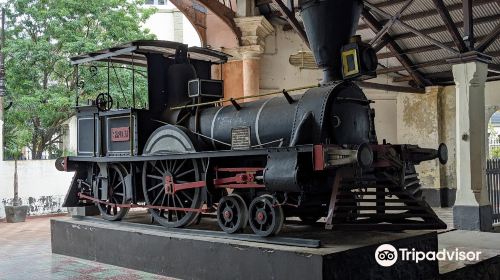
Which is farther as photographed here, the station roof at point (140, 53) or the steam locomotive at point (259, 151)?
the station roof at point (140, 53)

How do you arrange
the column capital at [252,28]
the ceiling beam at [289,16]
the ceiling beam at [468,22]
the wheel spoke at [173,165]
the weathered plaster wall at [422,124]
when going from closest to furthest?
1. the wheel spoke at [173,165]
2. the ceiling beam at [468,22]
3. the ceiling beam at [289,16]
4. the column capital at [252,28]
5. the weathered plaster wall at [422,124]

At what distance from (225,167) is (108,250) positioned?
192 centimetres

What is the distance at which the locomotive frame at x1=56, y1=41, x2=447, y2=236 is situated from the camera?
519 centimetres

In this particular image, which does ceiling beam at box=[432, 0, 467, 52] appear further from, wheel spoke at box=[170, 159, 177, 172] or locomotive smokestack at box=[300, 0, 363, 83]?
wheel spoke at box=[170, 159, 177, 172]

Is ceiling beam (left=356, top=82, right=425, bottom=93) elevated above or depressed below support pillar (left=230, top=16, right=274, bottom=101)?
below

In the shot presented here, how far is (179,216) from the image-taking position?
6.53m

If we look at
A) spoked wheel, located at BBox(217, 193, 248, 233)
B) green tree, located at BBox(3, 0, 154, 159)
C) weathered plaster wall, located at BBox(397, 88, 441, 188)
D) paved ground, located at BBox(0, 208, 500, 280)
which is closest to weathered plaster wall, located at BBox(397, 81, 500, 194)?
weathered plaster wall, located at BBox(397, 88, 441, 188)

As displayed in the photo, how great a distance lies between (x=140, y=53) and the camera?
7023 millimetres

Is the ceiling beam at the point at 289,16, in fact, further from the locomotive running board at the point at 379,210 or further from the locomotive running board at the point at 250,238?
the locomotive running board at the point at 379,210

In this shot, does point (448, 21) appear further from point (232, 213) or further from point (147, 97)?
point (232, 213)

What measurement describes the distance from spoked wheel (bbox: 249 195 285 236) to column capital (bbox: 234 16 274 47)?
8.34 metres

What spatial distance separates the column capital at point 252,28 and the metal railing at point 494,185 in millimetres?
6130

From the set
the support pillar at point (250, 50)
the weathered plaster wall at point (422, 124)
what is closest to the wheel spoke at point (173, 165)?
the support pillar at point (250, 50)

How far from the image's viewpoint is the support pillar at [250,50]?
13070mm
